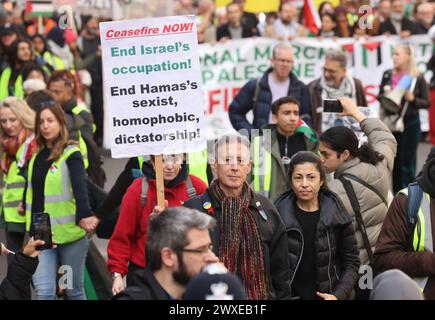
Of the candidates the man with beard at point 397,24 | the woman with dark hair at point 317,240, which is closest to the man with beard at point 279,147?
the woman with dark hair at point 317,240

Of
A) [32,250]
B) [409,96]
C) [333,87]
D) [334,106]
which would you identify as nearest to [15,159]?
[334,106]

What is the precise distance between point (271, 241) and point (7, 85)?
7684 millimetres

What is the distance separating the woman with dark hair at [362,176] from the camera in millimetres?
7750

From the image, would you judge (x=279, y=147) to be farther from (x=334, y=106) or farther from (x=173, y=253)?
(x=173, y=253)

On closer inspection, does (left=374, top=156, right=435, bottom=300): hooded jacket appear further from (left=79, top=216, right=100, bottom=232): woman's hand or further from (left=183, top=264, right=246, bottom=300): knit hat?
(left=79, top=216, right=100, bottom=232): woman's hand

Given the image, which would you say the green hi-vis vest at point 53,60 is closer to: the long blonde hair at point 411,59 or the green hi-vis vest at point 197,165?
the long blonde hair at point 411,59

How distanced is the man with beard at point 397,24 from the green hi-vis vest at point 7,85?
651 centimetres

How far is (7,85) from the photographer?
13.9 metres

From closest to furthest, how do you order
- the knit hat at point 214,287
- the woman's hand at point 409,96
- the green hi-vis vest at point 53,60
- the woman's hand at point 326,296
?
the knit hat at point 214,287
the woman's hand at point 326,296
the woman's hand at point 409,96
the green hi-vis vest at point 53,60

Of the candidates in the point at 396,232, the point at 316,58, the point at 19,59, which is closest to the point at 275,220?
the point at 396,232

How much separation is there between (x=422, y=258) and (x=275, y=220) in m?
0.81

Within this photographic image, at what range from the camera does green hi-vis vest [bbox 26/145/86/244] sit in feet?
29.1

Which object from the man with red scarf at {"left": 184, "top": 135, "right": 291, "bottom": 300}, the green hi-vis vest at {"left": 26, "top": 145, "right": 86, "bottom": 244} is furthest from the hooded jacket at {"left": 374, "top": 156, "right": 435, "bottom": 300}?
the green hi-vis vest at {"left": 26, "top": 145, "right": 86, "bottom": 244}
